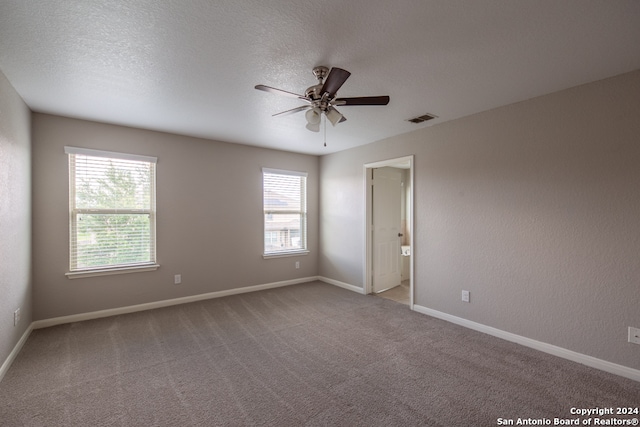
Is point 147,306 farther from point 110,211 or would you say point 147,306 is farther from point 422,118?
point 422,118

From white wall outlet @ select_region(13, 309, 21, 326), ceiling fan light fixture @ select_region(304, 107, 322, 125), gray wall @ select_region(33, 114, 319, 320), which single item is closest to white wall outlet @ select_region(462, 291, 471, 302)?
ceiling fan light fixture @ select_region(304, 107, 322, 125)

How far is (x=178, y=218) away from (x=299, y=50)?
3.14m

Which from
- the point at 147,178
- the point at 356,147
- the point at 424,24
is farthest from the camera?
the point at 356,147

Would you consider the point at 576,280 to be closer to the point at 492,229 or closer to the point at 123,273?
the point at 492,229

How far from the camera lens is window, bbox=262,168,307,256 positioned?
5176 millimetres

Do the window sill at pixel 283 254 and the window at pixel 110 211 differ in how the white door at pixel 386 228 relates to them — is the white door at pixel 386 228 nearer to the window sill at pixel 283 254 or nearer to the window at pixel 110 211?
the window sill at pixel 283 254

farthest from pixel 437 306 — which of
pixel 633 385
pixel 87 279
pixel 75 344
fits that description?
pixel 87 279

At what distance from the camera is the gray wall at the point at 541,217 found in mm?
2416

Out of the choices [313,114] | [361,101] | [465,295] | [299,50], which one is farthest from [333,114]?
[465,295]

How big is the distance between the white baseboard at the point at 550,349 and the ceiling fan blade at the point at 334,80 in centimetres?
294

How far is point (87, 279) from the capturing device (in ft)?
11.9

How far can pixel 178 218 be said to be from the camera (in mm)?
4270

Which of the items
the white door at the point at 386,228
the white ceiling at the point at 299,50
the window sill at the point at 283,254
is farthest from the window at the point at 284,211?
the white ceiling at the point at 299,50

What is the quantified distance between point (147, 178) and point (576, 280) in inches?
197
